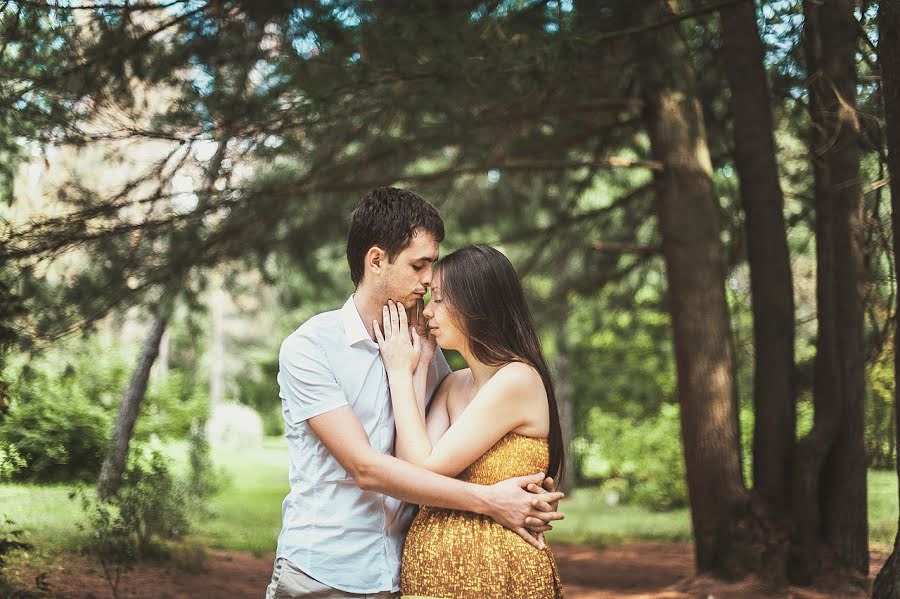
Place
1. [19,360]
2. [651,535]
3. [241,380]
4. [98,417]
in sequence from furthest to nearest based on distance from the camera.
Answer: [241,380] → [651,535] → [98,417] → [19,360]

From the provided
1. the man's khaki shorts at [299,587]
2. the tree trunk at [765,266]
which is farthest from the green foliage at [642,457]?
the man's khaki shorts at [299,587]

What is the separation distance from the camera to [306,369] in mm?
2465

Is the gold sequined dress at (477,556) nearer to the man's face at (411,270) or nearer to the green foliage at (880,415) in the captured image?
the man's face at (411,270)

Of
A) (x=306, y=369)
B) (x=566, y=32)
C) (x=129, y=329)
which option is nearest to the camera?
(x=306, y=369)


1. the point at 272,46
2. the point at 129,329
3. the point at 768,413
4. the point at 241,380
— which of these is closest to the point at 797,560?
the point at 768,413

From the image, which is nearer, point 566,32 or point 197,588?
point 566,32

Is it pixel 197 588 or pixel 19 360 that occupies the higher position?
pixel 19 360

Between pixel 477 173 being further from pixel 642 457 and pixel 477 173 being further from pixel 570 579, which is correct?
pixel 642 457

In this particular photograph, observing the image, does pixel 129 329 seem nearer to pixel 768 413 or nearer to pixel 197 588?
pixel 197 588

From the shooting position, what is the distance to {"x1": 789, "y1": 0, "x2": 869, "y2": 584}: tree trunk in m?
5.50

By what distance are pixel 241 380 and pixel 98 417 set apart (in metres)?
19.6

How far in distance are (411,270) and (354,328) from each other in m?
0.25

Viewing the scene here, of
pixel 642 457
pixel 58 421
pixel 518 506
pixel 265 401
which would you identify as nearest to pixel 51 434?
pixel 58 421

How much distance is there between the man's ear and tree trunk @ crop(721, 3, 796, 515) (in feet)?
13.4
